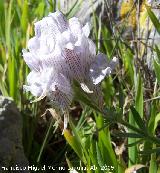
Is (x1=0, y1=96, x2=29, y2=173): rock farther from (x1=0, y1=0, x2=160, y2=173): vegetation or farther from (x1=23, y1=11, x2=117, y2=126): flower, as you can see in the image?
(x1=23, y1=11, x2=117, y2=126): flower

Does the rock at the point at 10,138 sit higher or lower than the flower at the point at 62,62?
lower

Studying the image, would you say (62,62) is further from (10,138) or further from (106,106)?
(10,138)

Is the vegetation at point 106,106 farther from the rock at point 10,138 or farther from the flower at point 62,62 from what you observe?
the flower at point 62,62

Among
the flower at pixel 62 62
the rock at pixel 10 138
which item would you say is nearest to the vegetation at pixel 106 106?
the rock at pixel 10 138

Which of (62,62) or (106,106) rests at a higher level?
(62,62)

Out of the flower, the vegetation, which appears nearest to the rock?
the vegetation

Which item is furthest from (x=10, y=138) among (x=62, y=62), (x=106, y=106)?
(x=62, y=62)

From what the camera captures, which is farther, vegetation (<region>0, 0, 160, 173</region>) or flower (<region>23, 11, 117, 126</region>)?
vegetation (<region>0, 0, 160, 173</region>)
